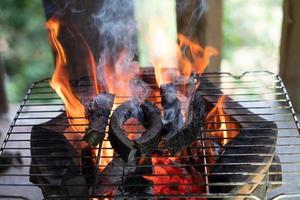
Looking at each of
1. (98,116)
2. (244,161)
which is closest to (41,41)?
(98,116)

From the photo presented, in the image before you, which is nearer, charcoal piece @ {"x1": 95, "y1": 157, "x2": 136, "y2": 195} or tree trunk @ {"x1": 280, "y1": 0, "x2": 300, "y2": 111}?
charcoal piece @ {"x1": 95, "y1": 157, "x2": 136, "y2": 195}

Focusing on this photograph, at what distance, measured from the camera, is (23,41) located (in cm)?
446

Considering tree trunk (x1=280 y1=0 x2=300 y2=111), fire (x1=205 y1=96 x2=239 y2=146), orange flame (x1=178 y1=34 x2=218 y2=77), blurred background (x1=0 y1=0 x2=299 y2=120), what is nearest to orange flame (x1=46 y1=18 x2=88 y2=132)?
fire (x1=205 y1=96 x2=239 y2=146)

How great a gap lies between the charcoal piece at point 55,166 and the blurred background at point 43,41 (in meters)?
2.36

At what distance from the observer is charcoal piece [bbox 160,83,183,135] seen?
71.7 inches

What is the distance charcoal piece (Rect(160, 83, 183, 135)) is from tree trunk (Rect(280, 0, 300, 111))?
970 mm

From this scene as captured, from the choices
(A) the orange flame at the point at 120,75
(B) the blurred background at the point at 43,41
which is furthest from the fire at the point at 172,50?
(B) the blurred background at the point at 43,41

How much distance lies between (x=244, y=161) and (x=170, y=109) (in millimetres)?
381

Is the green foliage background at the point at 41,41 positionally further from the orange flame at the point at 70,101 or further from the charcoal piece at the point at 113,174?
the charcoal piece at the point at 113,174

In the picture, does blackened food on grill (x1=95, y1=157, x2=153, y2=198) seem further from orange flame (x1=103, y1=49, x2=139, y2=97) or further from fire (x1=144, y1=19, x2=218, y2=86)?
fire (x1=144, y1=19, x2=218, y2=86)

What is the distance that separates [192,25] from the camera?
2752mm

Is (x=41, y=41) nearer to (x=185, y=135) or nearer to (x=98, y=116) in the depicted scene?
(x=98, y=116)

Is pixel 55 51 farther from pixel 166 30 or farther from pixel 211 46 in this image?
pixel 211 46

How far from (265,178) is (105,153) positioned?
687 mm
